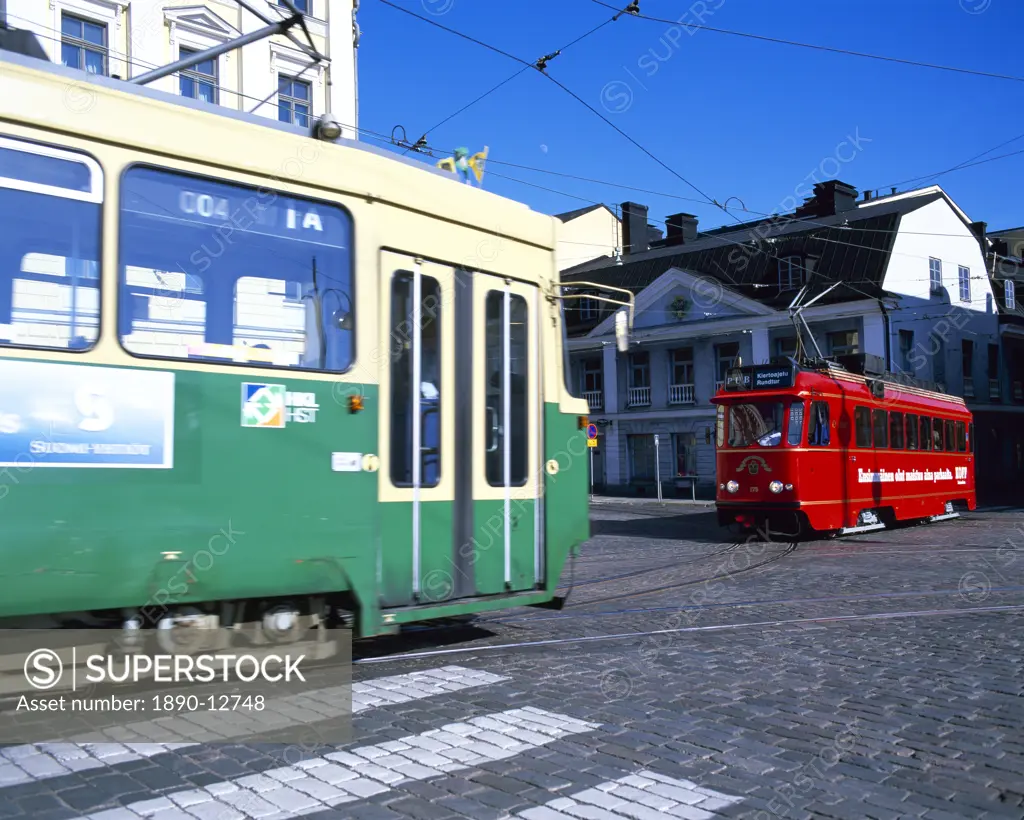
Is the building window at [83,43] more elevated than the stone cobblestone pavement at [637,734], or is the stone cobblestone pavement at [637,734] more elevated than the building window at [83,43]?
the building window at [83,43]

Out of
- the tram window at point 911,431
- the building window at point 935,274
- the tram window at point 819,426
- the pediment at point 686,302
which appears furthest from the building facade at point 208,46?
the building window at point 935,274

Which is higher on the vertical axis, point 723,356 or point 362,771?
point 723,356

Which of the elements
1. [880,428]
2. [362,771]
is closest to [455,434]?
[362,771]

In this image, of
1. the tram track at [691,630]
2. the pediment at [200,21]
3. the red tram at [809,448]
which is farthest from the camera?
the pediment at [200,21]

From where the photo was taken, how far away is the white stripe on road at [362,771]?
13.4 ft

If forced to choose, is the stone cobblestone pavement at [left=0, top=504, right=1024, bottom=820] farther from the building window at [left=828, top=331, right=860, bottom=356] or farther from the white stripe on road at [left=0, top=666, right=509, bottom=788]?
the building window at [left=828, top=331, right=860, bottom=356]

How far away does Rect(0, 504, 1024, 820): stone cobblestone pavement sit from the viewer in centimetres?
421

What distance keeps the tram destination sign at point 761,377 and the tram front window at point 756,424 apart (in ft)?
1.03

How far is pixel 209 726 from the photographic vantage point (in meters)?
5.33

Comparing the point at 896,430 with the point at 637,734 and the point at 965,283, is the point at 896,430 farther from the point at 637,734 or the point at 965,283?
the point at 965,283

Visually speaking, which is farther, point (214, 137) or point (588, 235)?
point (588, 235)

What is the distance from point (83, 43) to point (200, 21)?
3.21 meters

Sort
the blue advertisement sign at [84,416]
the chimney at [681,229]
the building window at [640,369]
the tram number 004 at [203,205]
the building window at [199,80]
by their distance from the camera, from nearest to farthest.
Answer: the blue advertisement sign at [84,416] → the tram number 004 at [203,205] → the building window at [199,80] → the building window at [640,369] → the chimney at [681,229]

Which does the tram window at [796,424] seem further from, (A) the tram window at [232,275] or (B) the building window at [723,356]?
(B) the building window at [723,356]
